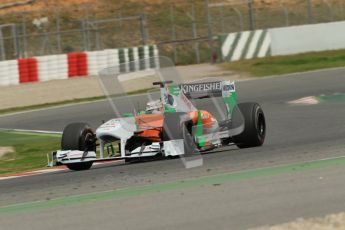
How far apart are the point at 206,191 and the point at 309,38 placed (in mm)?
23825

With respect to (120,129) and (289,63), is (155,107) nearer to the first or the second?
(120,129)

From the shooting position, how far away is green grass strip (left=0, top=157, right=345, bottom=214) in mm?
7598

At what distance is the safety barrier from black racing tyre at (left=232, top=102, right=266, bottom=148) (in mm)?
15092

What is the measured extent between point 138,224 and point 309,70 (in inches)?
744

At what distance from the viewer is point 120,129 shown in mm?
10117

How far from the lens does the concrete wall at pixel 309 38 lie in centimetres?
3055

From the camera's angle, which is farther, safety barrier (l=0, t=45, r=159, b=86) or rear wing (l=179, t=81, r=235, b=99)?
safety barrier (l=0, t=45, r=159, b=86)

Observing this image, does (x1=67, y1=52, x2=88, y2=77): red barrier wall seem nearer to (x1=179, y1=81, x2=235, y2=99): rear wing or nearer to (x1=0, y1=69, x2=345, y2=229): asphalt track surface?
(x1=0, y1=69, x2=345, y2=229): asphalt track surface

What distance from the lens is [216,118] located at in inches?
455

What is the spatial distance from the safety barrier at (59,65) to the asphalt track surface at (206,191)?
1488 cm

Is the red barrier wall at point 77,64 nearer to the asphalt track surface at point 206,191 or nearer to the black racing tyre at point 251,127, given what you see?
the asphalt track surface at point 206,191

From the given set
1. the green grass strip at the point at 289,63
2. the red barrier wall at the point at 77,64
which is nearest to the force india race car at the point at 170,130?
the green grass strip at the point at 289,63

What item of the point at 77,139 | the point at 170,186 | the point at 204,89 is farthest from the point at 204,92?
the point at 170,186

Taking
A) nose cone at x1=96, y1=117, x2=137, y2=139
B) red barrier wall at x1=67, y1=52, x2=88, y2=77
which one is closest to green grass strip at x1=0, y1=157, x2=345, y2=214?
nose cone at x1=96, y1=117, x2=137, y2=139
